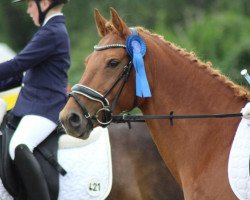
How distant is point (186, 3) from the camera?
2758cm

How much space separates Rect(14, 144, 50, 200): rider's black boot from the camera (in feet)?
24.6

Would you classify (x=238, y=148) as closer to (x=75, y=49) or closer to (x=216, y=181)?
(x=216, y=181)

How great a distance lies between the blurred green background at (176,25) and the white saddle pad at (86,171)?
4.19 meters

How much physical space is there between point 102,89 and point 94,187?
5.95 feet

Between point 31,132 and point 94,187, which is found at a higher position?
point 31,132

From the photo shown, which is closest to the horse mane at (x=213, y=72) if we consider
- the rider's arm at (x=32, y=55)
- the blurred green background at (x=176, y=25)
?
the rider's arm at (x=32, y=55)

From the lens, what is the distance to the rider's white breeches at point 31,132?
756cm

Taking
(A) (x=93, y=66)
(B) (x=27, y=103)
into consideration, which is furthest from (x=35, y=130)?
(A) (x=93, y=66)

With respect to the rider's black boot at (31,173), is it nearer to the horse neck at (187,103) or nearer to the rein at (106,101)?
the rein at (106,101)

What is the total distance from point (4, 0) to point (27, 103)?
82.5ft

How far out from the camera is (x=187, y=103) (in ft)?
20.1

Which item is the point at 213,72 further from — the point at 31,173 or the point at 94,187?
the point at 31,173

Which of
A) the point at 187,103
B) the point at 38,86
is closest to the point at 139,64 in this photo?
the point at 187,103

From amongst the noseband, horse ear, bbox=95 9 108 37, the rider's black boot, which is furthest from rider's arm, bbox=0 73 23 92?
the noseband
